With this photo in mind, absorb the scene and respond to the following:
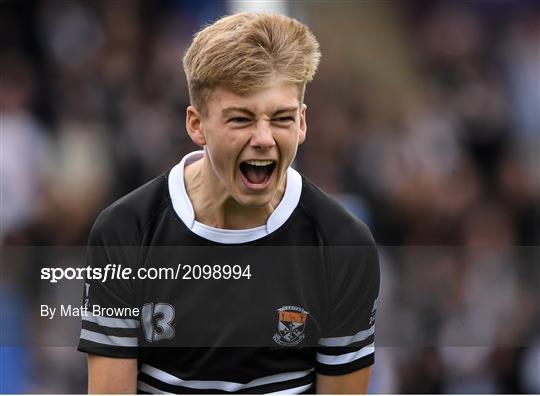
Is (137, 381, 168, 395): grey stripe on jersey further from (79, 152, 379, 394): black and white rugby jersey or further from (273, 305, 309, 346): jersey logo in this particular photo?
(273, 305, 309, 346): jersey logo

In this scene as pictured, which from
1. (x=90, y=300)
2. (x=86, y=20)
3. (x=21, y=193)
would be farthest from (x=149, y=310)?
(x=86, y=20)

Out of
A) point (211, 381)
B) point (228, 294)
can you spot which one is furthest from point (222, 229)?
point (211, 381)

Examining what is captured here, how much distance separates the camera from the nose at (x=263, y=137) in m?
2.53

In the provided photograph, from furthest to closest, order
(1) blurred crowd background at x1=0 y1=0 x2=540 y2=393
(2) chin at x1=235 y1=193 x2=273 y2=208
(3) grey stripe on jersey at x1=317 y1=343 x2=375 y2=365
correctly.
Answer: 1. (1) blurred crowd background at x1=0 y1=0 x2=540 y2=393
2. (3) grey stripe on jersey at x1=317 y1=343 x2=375 y2=365
3. (2) chin at x1=235 y1=193 x2=273 y2=208

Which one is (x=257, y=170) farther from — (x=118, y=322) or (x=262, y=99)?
(x=118, y=322)

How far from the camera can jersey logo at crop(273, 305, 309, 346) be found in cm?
269

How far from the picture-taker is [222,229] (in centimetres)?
267

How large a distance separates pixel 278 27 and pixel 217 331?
2.72 ft

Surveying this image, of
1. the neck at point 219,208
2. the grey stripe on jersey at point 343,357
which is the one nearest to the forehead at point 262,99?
the neck at point 219,208

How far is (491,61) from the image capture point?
4.68 m

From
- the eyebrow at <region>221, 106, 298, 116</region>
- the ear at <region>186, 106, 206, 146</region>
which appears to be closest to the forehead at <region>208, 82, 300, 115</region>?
the eyebrow at <region>221, 106, 298, 116</region>

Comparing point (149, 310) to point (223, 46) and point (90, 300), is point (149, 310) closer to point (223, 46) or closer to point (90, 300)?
point (90, 300)

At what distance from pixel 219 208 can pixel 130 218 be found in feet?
0.79

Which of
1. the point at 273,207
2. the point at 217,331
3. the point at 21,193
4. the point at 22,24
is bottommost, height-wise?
the point at 217,331
